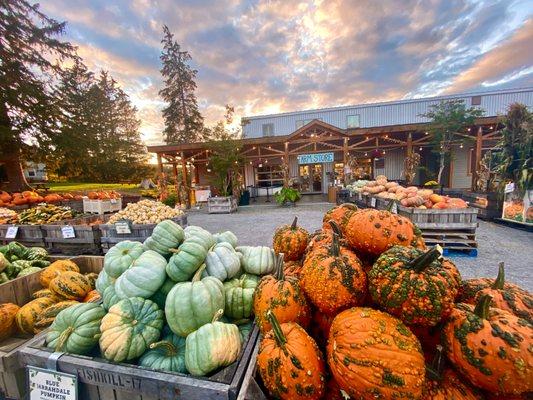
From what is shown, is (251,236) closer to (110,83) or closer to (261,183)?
(261,183)

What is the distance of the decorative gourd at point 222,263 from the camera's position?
1.54 metres

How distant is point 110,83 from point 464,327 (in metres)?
44.8

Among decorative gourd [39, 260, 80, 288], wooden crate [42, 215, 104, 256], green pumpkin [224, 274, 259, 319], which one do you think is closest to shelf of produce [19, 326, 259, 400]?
green pumpkin [224, 274, 259, 319]

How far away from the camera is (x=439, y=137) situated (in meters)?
10.6

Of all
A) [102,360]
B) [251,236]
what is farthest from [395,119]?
[102,360]

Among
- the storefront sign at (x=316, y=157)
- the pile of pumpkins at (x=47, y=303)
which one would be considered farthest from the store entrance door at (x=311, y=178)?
the pile of pumpkins at (x=47, y=303)

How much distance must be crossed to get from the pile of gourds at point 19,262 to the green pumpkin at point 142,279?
1928 mm

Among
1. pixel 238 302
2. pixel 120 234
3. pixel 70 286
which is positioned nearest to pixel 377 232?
pixel 238 302

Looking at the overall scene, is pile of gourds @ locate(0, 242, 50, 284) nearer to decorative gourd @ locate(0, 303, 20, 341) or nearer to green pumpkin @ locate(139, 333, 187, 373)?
decorative gourd @ locate(0, 303, 20, 341)

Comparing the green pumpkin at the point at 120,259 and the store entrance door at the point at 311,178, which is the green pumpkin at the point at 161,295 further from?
the store entrance door at the point at 311,178

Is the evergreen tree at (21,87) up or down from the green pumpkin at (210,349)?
up

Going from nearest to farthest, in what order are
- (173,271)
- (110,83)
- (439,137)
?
(173,271), (439,137), (110,83)

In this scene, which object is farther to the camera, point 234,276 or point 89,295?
point 89,295

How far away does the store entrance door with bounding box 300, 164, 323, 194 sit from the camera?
17.0 metres
